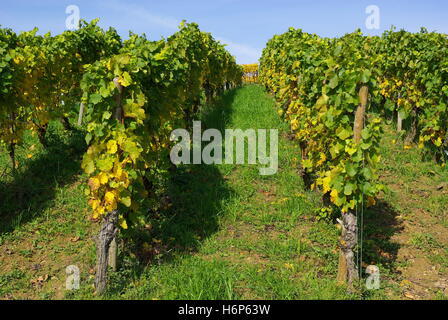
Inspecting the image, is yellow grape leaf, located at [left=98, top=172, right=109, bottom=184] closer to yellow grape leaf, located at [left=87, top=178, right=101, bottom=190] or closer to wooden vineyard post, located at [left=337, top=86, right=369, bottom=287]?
yellow grape leaf, located at [left=87, top=178, right=101, bottom=190]

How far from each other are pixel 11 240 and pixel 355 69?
522 cm

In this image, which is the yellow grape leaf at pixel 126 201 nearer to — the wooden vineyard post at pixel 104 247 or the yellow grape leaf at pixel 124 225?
the wooden vineyard post at pixel 104 247

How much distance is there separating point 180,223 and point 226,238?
798mm

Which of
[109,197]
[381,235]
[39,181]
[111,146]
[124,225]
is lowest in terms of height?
Result: [381,235]

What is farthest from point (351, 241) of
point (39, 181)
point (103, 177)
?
point (39, 181)

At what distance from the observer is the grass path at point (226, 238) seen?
400 centimetres

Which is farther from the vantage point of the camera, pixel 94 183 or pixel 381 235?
pixel 381 235

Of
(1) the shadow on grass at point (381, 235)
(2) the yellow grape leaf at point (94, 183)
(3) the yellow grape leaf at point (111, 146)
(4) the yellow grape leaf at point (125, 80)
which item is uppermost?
(4) the yellow grape leaf at point (125, 80)

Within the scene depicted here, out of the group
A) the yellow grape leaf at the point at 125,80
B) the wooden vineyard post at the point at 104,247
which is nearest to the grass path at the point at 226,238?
the wooden vineyard post at the point at 104,247

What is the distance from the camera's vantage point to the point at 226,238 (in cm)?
510

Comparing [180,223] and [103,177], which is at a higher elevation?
[103,177]

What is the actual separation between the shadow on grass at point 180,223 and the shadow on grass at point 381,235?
2.17 metres

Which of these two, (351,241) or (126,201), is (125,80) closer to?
(126,201)

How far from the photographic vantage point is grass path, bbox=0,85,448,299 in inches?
157
